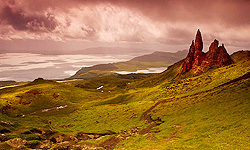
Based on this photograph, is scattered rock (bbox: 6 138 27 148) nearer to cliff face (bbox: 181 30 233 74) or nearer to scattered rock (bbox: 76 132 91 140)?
scattered rock (bbox: 76 132 91 140)

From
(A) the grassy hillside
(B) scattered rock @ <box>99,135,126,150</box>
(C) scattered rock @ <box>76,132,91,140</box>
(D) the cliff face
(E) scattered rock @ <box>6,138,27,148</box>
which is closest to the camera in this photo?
(A) the grassy hillside

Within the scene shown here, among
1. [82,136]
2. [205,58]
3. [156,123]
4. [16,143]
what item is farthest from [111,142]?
[205,58]

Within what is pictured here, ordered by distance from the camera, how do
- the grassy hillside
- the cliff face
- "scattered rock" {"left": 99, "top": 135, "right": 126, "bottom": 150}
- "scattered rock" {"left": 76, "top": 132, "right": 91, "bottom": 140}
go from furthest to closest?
the cliff face, "scattered rock" {"left": 76, "top": 132, "right": 91, "bottom": 140}, "scattered rock" {"left": 99, "top": 135, "right": 126, "bottom": 150}, the grassy hillside

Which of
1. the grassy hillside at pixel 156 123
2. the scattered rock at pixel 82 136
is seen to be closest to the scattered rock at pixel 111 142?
the grassy hillside at pixel 156 123

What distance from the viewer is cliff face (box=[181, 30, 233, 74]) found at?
156500mm

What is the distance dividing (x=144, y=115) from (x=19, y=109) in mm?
113178

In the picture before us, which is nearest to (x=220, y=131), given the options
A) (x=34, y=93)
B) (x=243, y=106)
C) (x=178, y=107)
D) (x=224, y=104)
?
(x=243, y=106)

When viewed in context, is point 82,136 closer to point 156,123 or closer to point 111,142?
point 111,142

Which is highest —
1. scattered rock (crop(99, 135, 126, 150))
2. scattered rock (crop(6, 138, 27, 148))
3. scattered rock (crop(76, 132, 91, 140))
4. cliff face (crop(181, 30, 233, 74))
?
cliff face (crop(181, 30, 233, 74))

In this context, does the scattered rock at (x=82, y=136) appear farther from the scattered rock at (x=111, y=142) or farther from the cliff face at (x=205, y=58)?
the cliff face at (x=205, y=58)

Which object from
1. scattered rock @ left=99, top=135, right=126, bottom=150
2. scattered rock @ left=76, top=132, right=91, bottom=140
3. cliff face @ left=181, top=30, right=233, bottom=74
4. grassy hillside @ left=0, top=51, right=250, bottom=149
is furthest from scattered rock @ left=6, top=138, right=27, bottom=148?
cliff face @ left=181, top=30, right=233, bottom=74

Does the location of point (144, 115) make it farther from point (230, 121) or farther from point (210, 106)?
point (230, 121)

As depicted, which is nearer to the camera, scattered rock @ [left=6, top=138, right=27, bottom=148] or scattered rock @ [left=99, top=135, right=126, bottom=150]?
scattered rock @ [left=6, top=138, right=27, bottom=148]

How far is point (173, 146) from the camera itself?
36.0 m
